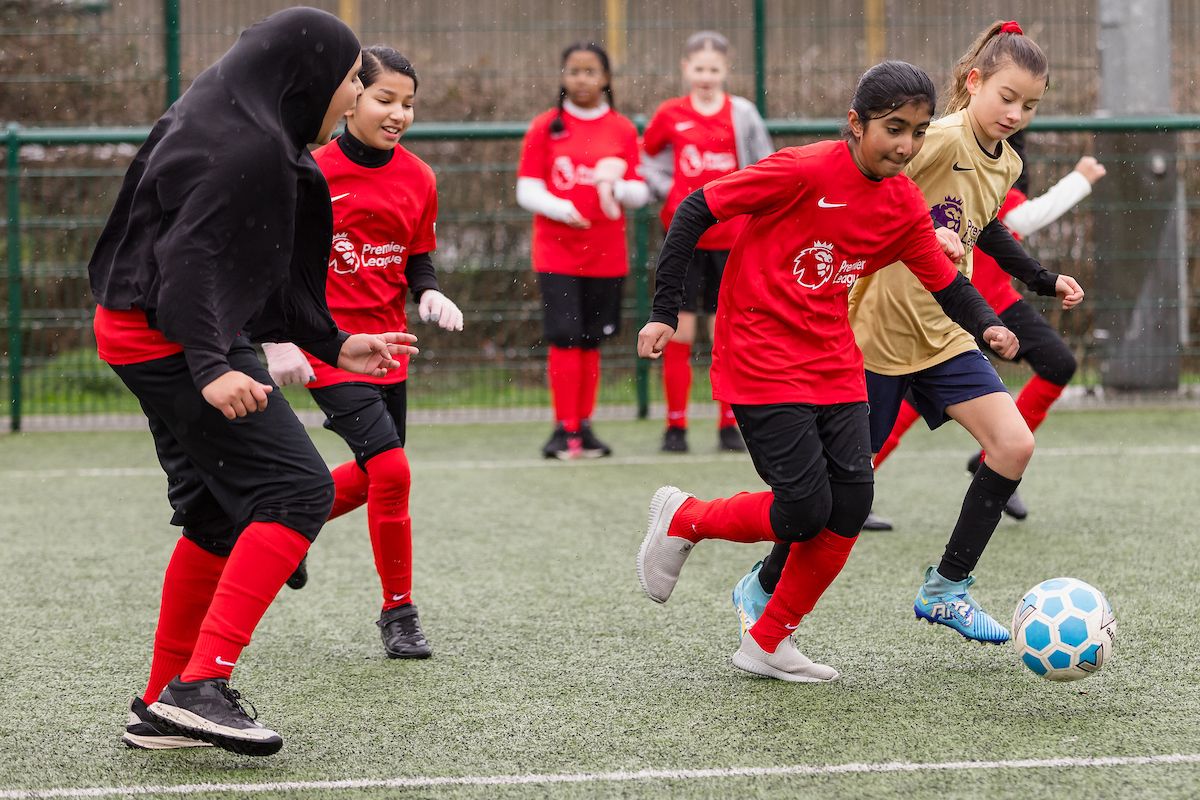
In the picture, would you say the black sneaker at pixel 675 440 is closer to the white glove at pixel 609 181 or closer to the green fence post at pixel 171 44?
the white glove at pixel 609 181

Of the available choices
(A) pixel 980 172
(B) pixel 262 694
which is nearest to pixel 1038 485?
(A) pixel 980 172

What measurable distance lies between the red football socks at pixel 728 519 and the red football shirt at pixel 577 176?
4016mm

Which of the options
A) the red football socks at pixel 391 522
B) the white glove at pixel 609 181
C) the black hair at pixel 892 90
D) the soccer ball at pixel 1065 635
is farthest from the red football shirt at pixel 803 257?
the white glove at pixel 609 181

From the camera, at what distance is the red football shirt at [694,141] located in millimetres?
8094

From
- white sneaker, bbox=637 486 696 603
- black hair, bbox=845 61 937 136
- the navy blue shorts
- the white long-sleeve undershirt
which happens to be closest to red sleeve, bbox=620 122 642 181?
the white long-sleeve undershirt

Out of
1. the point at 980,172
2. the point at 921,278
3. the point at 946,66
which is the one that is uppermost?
the point at 946,66

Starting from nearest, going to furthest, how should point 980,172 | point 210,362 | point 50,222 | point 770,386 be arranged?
point 210,362 → point 770,386 → point 980,172 → point 50,222

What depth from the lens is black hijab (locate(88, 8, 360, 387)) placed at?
3.07m

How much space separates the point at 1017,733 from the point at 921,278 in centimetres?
123

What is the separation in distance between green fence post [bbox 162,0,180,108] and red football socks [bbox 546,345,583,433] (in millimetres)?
3418

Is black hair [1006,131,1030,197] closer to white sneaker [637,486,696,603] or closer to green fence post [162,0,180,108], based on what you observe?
white sneaker [637,486,696,603]

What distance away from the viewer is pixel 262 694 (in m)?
3.95

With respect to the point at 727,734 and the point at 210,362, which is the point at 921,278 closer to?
the point at 727,734

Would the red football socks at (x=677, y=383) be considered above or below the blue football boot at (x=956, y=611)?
above
